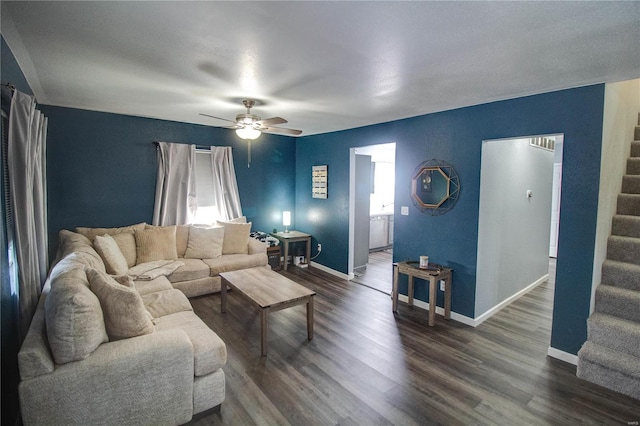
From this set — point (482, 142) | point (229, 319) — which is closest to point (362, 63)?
point (482, 142)

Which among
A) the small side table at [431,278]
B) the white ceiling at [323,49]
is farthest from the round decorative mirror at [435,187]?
the white ceiling at [323,49]

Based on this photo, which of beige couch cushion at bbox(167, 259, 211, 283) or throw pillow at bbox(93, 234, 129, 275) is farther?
beige couch cushion at bbox(167, 259, 211, 283)

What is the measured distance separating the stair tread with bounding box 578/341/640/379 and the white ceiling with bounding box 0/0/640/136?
7.32 ft

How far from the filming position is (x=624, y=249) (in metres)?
2.94

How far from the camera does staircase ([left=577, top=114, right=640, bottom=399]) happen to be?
245 centimetres

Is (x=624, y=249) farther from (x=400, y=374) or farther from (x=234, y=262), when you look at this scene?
(x=234, y=262)

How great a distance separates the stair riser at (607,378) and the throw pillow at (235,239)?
419 centimetres

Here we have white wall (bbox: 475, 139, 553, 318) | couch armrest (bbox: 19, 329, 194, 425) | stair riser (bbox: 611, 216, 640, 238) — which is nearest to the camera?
couch armrest (bbox: 19, 329, 194, 425)

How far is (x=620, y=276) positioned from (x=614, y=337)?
59 cm

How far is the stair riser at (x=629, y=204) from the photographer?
3.12 meters

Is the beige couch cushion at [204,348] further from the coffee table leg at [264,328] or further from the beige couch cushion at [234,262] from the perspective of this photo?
the beige couch cushion at [234,262]

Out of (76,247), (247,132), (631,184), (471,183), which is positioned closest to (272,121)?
(247,132)

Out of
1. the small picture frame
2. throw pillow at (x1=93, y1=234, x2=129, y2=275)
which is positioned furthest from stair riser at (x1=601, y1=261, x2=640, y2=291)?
throw pillow at (x1=93, y1=234, x2=129, y2=275)

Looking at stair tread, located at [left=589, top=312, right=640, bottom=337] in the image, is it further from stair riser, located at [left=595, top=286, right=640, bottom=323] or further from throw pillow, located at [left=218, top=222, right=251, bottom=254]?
throw pillow, located at [left=218, top=222, right=251, bottom=254]
